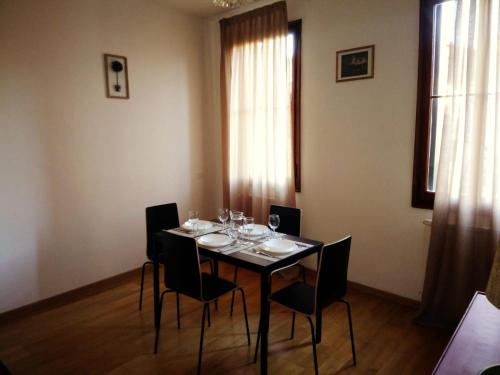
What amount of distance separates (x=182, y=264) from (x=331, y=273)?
2.99 ft

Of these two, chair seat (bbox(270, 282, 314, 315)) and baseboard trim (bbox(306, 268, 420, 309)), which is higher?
chair seat (bbox(270, 282, 314, 315))

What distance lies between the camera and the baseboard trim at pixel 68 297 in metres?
2.99

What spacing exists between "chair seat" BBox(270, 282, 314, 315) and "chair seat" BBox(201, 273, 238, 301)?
0.32 metres

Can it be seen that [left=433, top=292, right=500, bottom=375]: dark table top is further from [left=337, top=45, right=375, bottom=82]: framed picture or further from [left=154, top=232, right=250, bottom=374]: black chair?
[left=337, top=45, right=375, bottom=82]: framed picture

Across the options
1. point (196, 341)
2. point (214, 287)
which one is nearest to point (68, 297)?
point (196, 341)

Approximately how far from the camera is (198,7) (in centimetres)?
397

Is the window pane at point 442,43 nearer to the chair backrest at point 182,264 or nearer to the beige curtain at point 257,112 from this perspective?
the beige curtain at point 257,112

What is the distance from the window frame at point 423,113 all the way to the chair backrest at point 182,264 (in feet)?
6.13

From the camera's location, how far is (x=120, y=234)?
12.2 feet

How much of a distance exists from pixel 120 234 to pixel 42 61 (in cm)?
172

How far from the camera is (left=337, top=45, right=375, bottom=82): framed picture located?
10.1 feet

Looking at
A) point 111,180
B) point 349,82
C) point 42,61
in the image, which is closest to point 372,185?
point 349,82

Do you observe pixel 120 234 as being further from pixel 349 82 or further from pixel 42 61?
pixel 349 82

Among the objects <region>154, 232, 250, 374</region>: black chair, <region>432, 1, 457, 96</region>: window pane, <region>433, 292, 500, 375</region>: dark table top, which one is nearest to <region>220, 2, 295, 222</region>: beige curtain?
<region>432, 1, 457, 96</region>: window pane
